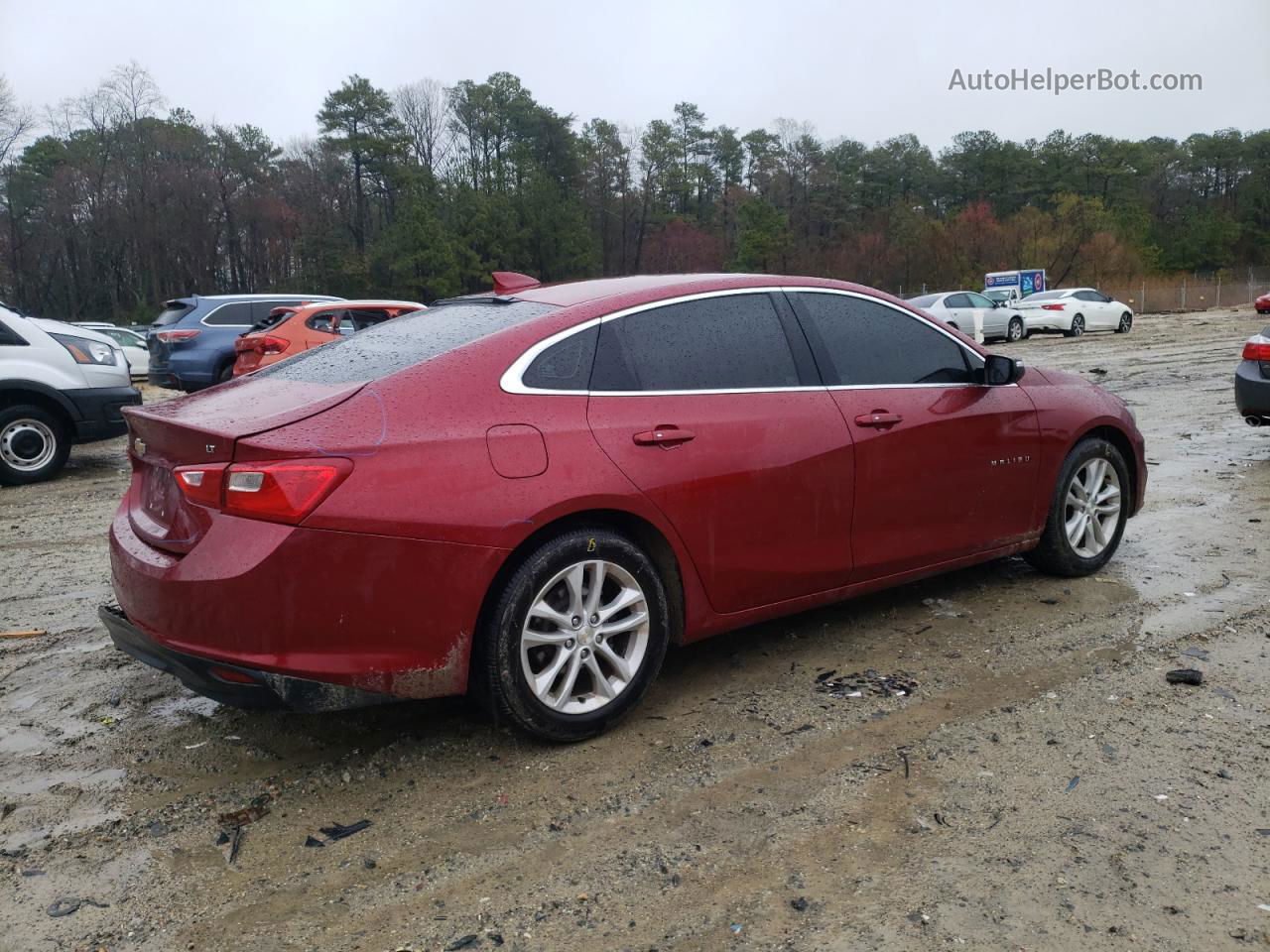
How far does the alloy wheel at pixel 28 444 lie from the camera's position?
9133 mm

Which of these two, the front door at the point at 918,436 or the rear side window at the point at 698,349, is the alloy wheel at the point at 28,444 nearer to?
the rear side window at the point at 698,349

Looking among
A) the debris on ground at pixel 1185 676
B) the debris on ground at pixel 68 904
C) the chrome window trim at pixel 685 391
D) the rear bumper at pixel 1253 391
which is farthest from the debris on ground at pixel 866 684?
the rear bumper at pixel 1253 391

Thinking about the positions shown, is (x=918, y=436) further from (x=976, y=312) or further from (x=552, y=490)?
(x=976, y=312)

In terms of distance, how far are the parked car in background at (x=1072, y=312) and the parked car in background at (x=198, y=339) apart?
22.2 meters

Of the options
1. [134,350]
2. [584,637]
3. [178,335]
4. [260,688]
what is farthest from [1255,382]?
[134,350]

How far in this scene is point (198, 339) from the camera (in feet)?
46.6

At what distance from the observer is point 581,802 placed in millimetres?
3115

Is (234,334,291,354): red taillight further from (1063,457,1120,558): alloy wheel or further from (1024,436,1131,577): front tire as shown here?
(1063,457,1120,558): alloy wheel

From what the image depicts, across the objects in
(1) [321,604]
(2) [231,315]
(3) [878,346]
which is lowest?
(1) [321,604]

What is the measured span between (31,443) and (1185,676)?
370 inches

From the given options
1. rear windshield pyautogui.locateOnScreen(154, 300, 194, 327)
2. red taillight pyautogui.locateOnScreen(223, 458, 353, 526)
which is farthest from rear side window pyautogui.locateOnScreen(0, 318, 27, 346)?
red taillight pyautogui.locateOnScreen(223, 458, 353, 526)

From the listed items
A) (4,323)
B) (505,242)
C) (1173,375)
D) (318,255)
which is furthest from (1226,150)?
(4,323)

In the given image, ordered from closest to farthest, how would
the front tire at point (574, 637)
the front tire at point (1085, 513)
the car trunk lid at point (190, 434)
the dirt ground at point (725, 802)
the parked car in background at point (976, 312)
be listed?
the dirt ground at point (725, 802)
the car trunk lid at point (190, 434)
the front tire at point (574, 637)
the front tire at point (1085, 513)
the parked car in background at point (976, 312)

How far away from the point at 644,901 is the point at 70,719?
97.4 inches
